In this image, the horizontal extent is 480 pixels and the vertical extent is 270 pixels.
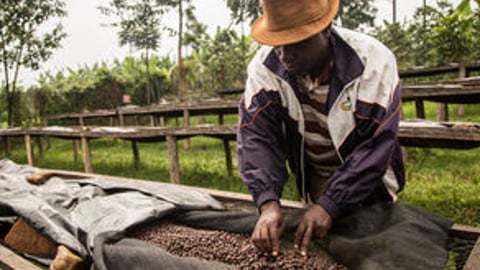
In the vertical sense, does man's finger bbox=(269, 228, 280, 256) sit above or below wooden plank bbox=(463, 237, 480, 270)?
below

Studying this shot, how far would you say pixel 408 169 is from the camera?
4.62 meters

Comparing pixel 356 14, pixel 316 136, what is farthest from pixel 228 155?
pixel 356 14

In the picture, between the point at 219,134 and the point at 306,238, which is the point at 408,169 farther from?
the point at 306,238

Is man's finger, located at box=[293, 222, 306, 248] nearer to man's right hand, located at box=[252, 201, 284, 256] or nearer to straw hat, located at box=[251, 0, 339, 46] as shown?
man's right hand, located at box=[252, 201, 284, 256]

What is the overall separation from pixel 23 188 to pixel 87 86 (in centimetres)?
1134

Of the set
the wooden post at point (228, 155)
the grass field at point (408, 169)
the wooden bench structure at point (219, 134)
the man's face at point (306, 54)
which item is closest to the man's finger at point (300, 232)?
the man's face at point (306, 54)

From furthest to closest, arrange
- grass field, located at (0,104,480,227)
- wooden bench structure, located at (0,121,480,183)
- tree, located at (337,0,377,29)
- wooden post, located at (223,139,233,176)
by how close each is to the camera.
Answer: tree, located at (337,0,377,29) → wooden post, located at (223,139,233,176) → grass field, located at (0,104,480,227) → wooden bench structure, located at (0,121,480,183)

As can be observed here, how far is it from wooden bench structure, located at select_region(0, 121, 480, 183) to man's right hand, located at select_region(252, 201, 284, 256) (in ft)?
5.61

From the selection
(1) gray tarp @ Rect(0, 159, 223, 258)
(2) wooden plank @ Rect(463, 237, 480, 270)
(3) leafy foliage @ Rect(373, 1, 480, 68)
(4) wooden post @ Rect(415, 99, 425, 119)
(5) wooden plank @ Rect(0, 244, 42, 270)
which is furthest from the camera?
(3) leafy foliage @ Rect(373, 1, 480, 68)

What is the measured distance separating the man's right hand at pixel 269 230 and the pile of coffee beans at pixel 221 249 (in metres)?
0.08

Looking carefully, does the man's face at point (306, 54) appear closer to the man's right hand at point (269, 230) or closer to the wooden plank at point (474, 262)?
the man's right hand at point (269, 230)

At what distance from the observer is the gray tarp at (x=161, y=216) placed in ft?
4.47

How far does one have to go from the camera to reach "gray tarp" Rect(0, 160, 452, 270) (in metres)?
1.36

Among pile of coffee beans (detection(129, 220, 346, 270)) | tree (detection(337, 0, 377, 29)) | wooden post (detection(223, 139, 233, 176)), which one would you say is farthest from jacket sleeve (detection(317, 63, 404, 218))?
tree (detection(337, 0, 377, 29))
